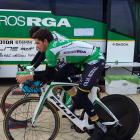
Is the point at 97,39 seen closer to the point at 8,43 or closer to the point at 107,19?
the point at 107,19

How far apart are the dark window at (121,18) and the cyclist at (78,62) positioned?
12.4 ft

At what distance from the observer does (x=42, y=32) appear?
103 inches

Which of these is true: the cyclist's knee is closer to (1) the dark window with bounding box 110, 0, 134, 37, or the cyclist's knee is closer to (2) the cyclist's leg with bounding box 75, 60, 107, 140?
(2) the cyclist's leg with bounding box 75, 60, 107, 140

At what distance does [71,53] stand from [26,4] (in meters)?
3.89

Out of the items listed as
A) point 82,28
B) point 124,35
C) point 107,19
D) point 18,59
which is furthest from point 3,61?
point 124,35

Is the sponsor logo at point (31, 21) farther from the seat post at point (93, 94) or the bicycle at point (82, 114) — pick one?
the seat post at point (93, 94)

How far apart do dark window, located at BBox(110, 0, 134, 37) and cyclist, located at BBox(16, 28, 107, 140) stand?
148 inches

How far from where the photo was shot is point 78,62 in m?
2.91

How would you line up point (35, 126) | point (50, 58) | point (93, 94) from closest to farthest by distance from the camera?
point (50, 58)
point (93, 94)
point (35, 126)

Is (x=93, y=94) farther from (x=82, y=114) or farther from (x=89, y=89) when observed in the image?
(x=82, y=114)

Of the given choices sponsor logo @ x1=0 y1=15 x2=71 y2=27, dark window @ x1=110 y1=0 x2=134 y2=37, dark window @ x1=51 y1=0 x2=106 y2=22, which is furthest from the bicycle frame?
dark window @ x1=110 y1=0 x2=134 y2=37

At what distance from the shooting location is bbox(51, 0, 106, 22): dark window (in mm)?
6129

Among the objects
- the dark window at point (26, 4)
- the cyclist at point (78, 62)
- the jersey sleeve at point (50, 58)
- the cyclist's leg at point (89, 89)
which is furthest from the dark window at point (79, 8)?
the jersey sleeve at point (50, 58)

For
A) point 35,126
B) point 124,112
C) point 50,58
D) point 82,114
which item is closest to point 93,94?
point 82,114
